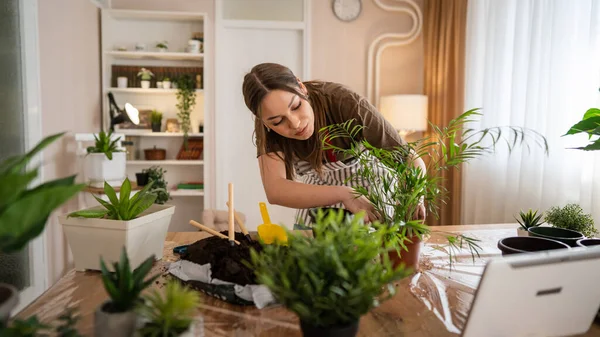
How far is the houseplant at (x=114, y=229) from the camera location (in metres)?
0.97

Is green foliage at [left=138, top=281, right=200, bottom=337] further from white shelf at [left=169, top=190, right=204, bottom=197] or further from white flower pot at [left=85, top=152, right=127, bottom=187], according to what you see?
white shelf at [left=169, top=190, right=204, bottom=197]

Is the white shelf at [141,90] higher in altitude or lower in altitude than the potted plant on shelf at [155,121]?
higher

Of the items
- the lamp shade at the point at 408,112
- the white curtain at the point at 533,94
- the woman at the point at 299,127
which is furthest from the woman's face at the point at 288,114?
the lamp shade at the point at 408,112

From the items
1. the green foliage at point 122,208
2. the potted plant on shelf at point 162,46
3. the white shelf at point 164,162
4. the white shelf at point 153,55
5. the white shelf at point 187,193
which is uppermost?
the potted plant on shelf at point 162,46

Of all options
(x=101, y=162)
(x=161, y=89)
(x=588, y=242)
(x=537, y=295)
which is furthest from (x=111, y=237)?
(x=161, y=89)

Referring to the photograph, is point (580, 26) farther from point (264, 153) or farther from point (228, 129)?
point (228, 129)

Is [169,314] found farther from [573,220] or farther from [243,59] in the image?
[243,59]

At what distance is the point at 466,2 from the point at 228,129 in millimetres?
Result: 2218

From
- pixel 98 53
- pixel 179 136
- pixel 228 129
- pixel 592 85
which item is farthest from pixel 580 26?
pixel 98 53

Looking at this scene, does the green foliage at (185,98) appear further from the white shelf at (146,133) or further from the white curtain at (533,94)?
the white curtain at (533,94)

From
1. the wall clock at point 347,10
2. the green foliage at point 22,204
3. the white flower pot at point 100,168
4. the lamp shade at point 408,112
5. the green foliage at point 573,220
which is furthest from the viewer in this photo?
the wall clock at point 347,10

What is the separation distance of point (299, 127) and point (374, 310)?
0.66m

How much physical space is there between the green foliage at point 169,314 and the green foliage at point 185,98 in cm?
313

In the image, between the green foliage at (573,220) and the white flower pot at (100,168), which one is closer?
the green foliage at (573,220)
